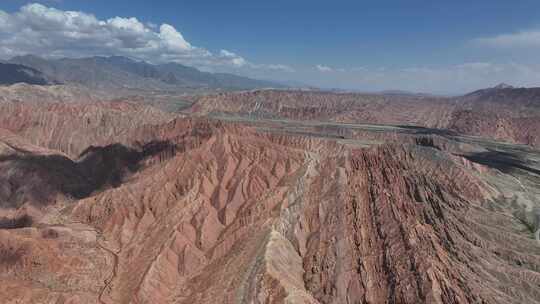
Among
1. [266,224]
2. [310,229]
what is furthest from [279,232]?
[310,229]

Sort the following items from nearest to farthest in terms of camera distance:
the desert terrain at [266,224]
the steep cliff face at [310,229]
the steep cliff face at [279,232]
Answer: the steep cliff face at [310,229] → the steep cliff face at [279,232] → the desert terrain at [266,224]

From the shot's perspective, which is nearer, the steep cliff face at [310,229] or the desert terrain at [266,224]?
the steep cliff face at [310,229]

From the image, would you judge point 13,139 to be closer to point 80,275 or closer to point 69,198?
point 69,198

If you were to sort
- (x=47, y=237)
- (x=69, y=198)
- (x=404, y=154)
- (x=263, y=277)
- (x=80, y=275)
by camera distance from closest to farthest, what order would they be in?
(x=263, y=277) → (x=80, y=275) → (x=47, y=237) → (x=404, y=154) → (x=69, y=198)

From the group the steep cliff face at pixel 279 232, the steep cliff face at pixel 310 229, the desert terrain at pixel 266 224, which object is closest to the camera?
the steep cliff face at pixel 310 229

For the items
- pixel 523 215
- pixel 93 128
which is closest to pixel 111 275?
pixel 523 215

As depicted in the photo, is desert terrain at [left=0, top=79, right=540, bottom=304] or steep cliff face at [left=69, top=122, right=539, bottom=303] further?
desert terrain at [left=0, top=79, right=540, bottom=304]

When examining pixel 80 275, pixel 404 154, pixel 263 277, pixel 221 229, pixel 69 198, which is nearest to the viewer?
pixel 263 277

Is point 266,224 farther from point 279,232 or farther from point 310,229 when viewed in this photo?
point 310,229
